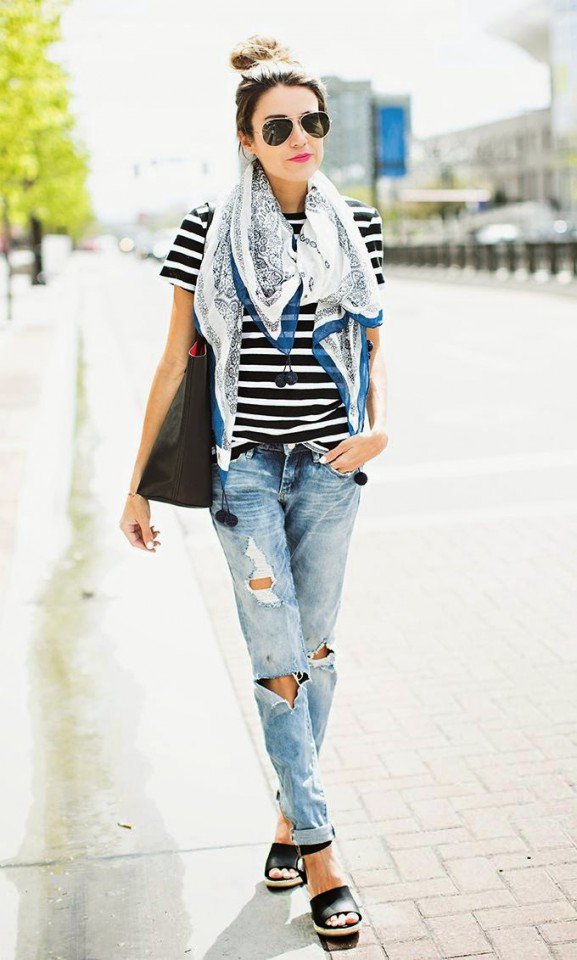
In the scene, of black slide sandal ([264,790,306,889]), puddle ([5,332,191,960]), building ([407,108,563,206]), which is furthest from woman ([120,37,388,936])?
building ([407,108,563,206])

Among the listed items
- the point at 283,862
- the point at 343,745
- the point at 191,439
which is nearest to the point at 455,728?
the point at 343,745

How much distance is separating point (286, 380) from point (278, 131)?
578mm

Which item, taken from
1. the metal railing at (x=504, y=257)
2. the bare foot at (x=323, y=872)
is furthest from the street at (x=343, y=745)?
the metal railing at (x=504, y=257)

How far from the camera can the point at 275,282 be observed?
10.0ft

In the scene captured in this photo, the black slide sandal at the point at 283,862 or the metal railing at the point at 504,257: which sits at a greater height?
the black slide sandal at the point at 283,862

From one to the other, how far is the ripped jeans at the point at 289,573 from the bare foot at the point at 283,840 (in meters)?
0.22

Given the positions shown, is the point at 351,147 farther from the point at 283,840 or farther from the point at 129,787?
the point at 283,840

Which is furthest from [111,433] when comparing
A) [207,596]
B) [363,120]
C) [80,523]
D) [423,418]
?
[363,120]

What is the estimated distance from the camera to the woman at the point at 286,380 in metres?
3.10

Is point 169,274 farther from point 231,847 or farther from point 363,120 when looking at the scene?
point 363,120

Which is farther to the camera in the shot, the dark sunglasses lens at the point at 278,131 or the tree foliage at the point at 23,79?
the tree foliage at the point at 23,79

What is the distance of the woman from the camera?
3.10 meters

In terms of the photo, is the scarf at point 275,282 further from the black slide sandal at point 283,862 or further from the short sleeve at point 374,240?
the black slide sandal at point 283,862

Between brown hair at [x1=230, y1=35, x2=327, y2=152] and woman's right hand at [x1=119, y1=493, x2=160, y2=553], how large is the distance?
92 cm
